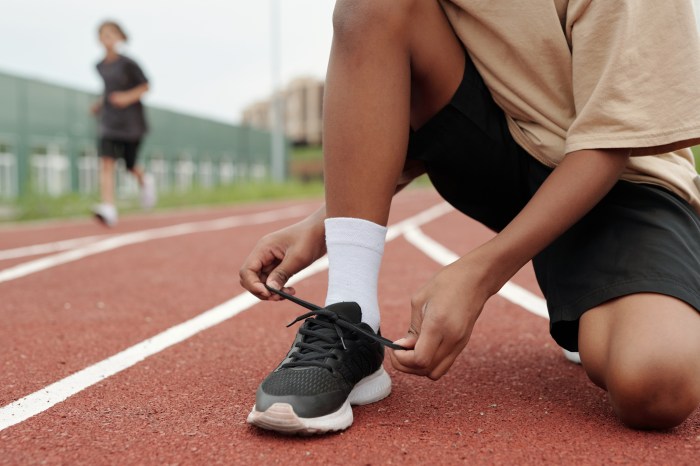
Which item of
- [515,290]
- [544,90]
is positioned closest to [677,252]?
[544,90]

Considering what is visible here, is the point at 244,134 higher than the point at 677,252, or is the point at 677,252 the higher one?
the point at 244,134

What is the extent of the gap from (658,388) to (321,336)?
743 millimetres

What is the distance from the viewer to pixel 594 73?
5.74 ft

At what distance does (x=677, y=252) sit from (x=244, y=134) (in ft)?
89.3

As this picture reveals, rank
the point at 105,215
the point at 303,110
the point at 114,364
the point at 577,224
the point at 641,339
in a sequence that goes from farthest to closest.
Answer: the point at 303,110 → the point at 105,215 → the point at 114,364 → the point at 577,224 → the point at 641,339

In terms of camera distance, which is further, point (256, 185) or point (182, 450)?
point (256, 185)

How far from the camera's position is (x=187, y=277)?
4207 mm

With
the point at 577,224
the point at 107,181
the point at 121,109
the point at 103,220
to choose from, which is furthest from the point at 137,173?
the point at 577,224

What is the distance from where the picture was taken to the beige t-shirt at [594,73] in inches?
65.9

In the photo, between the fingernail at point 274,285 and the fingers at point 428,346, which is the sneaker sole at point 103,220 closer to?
the fingernail at point 274,285

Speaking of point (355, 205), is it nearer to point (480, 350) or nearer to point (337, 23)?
point (337, 23)

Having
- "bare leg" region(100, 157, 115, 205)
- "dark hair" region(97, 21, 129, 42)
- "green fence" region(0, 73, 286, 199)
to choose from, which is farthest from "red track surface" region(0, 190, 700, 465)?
"green fence" region(0, 73, 286, 199)

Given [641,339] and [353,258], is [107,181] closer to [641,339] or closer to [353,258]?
[353,258]

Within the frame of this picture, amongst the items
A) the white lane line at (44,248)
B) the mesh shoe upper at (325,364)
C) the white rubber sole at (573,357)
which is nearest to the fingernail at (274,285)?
the mesh shoe upper at (325,364)
